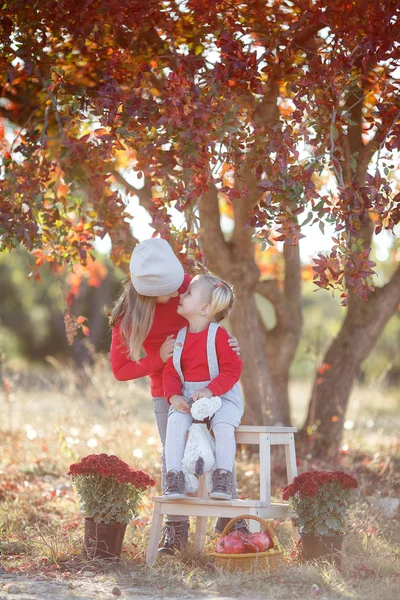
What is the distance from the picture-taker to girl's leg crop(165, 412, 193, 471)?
4.20 meters

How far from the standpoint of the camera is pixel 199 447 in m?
4.15

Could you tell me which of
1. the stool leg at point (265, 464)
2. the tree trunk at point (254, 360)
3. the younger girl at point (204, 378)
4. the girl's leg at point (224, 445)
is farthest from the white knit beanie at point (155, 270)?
the tree trunk at point (254, 360)

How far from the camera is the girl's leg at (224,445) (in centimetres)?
415

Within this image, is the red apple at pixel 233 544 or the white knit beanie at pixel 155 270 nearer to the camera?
the red apple at pixel 233 544

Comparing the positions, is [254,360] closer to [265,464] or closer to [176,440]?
[265,464]

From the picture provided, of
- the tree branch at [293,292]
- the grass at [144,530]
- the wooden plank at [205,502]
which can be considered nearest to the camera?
the grass at [144,530]

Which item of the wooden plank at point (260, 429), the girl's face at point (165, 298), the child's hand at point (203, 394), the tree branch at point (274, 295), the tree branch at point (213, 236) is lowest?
the wooden plank at point (260, 429)

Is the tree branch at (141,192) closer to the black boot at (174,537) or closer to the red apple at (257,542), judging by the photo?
the black boot at (174,537)

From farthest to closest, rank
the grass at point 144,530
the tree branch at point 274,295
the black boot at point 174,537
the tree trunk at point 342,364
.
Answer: the tree branch at point 274,295 → the tree trunk at point 342,364 → the black boot at point 174,537 → the grass at point 144,530

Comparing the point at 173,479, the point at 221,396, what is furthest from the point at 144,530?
the point at 221,396

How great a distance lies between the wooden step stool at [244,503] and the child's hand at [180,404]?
327mm

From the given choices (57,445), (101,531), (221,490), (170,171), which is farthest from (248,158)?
(57,445)

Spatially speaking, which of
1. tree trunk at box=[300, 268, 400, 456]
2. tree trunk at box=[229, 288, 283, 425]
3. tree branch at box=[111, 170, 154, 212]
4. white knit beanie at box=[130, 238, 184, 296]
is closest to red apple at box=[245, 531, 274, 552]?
white knit beanie at box=[130, 238, 184, 296]

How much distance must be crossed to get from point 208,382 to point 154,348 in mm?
476
